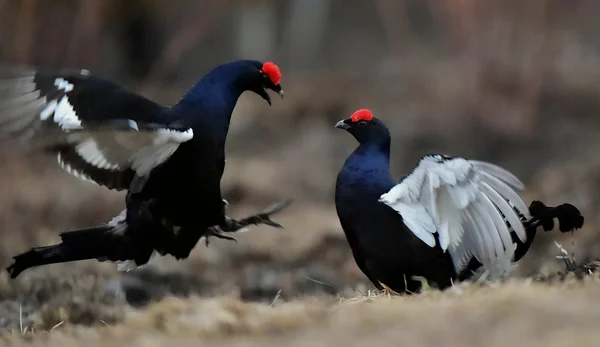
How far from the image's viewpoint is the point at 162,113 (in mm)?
2471

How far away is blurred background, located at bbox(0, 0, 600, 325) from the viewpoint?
384cm

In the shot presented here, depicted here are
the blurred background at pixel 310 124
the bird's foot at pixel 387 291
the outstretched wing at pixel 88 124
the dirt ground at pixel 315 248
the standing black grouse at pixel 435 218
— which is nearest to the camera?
the dirt ground at pixel 315 248

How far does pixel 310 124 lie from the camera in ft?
23.2

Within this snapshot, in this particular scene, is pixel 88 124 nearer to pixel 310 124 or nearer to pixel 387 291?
pixel 387 291

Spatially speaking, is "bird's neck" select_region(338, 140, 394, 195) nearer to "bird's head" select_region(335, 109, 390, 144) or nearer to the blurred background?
"bird's head" select_region(335, 109, 390, 144)

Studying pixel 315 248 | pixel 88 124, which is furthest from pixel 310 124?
pixel 88 124

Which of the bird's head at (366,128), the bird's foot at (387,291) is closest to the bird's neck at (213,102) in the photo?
the bird's head at (366,128)

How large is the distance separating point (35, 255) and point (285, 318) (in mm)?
1153

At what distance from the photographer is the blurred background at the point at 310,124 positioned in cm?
384

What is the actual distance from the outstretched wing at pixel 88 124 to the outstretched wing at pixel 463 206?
0.74m

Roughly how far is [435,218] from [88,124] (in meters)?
1.14

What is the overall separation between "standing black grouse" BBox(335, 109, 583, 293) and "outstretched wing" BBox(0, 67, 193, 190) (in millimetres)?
638

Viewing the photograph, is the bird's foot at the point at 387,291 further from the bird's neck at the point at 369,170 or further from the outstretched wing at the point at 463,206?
the bird's neck at the point at 369,170

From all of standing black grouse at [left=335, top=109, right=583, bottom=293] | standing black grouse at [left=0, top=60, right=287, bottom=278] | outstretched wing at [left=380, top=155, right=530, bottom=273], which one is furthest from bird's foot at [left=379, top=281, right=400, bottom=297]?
standing black grouse at [left=0, top=60, right=287, bottom=278]
